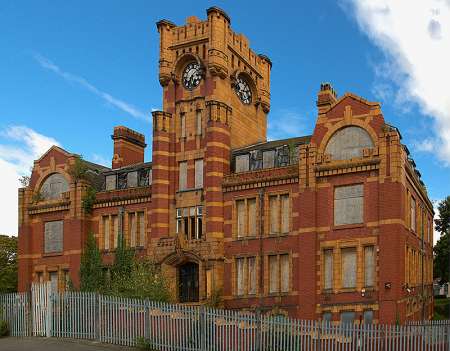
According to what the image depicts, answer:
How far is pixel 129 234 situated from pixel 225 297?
9654 millimetres

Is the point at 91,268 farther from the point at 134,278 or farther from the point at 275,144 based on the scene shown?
the point at 275,144

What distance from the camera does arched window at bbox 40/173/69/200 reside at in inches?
2163

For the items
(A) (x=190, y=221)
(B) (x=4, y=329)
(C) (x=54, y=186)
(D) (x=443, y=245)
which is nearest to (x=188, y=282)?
(A) (x=190, y=221)

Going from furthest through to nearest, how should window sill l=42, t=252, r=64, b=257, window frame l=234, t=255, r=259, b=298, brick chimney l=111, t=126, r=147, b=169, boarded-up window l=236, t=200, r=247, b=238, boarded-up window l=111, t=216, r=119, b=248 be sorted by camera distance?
1. brick chimney l=111, t=126, r=147, b=169
2. window sill l=42, t=252, r=64, b=257
3. boarded-up window l=111, t=216, r=119, b=248
4. boarded-up window l=236, t=200, r=247, b=238
5. window frame l=234, t=255, r=259, b=298

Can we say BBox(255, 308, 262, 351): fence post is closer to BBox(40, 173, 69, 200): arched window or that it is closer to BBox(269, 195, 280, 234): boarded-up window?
BBox(269, 195, 280, 234): boarded-up window

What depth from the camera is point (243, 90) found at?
176ft

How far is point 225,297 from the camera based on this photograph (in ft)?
152

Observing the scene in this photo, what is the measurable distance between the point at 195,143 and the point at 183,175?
2.51 m

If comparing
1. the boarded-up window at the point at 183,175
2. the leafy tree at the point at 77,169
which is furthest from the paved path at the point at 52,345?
the leafy tree at the point at 77,169

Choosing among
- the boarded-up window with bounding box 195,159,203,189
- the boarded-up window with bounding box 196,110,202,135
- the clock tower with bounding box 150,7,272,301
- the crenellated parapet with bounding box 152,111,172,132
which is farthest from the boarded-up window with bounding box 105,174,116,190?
the boarded-up window with bounding box 196,110,202,135

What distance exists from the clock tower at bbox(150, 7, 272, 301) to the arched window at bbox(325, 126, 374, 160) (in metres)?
8.58

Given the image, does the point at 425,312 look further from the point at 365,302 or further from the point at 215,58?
the point at 215,58

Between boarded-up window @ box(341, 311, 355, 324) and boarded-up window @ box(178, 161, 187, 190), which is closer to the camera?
boarded-up window @ box(341, 311, 355, 324)

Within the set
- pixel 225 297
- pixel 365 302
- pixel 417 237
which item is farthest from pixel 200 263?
pixel 417 237
